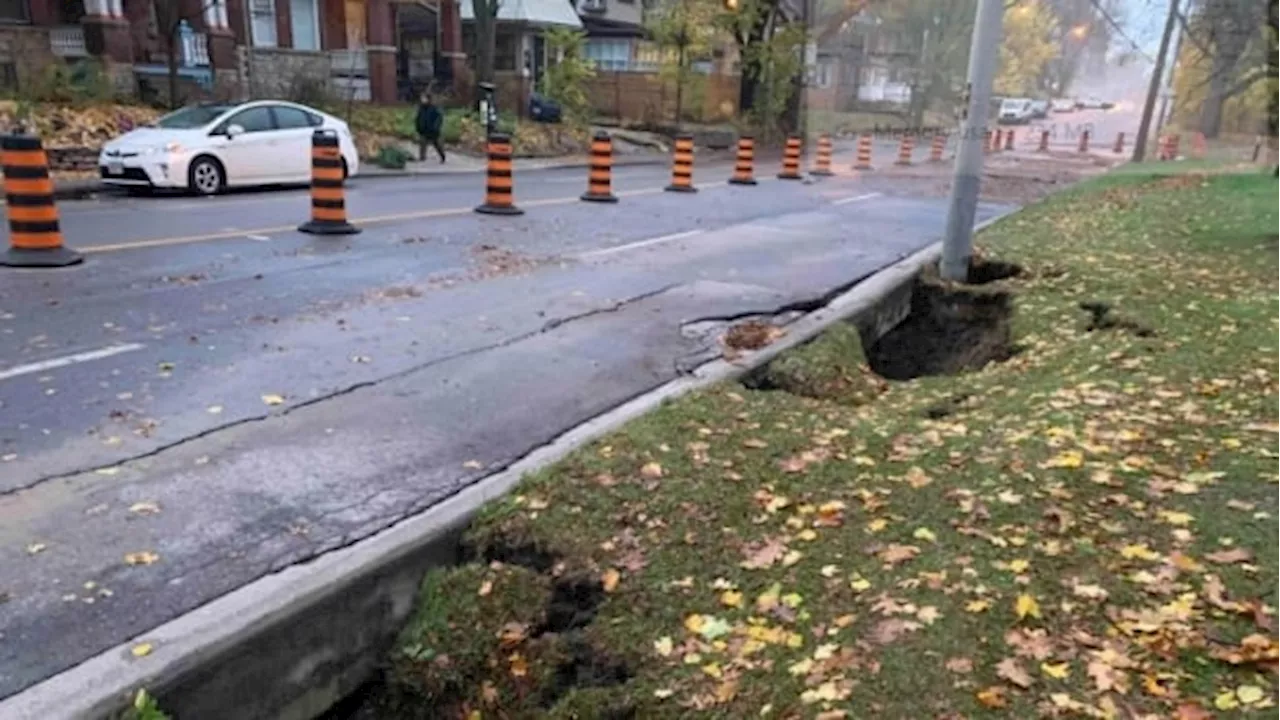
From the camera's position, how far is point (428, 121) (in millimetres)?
23094

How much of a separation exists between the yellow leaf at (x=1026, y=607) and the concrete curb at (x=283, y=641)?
85.5 inches

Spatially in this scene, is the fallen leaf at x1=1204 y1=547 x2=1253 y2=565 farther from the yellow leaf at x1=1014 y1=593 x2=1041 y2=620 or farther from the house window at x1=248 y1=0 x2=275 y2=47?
the house window at x1=248 y1=0 x2=275 y2=47

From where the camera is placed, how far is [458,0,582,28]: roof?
118 feet

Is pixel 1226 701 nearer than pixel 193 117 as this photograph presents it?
Yes

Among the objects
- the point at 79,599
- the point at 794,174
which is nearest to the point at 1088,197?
the point at 794,174

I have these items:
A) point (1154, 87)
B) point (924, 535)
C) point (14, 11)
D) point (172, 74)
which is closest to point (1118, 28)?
point (1154, 87)

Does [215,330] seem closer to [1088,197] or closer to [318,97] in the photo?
[1088,197]

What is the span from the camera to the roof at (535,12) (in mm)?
36031

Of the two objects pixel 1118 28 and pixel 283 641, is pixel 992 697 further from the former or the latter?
pixel 1118 28

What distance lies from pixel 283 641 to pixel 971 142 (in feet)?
26.7

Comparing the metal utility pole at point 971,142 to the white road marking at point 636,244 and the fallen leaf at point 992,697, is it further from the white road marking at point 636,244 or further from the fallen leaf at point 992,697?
the fallen leaf at point 992,697

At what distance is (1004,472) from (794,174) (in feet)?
65.4

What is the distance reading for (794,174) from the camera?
77.8 ft

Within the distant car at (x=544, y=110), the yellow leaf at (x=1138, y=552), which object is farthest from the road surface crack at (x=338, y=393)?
the distant car at (x=544, y=110)
